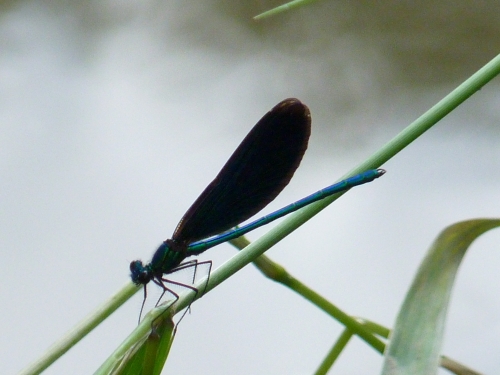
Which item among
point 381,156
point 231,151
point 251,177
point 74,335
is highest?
point 231,151

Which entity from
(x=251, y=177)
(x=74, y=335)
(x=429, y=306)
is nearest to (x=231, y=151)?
(x=251, y=177)

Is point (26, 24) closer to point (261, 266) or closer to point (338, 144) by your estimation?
point (338, 144)

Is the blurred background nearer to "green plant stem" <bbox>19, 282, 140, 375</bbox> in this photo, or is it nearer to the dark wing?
the dark wing

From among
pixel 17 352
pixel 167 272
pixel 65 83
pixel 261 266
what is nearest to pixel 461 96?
pixel 261 266

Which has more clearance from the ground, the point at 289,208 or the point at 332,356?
the point at 289,208

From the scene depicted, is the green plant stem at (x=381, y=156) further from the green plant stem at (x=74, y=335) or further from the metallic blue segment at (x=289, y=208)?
the green plant stem at (x=74, y=335)

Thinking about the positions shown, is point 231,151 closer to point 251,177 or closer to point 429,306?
point 251,177
